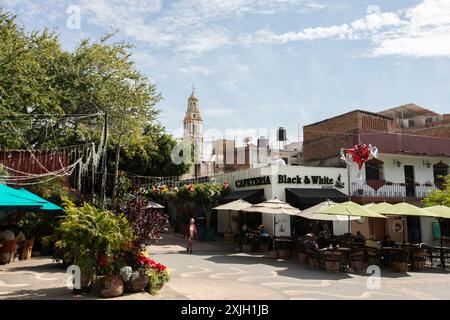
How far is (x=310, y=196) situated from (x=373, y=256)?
6041 mm

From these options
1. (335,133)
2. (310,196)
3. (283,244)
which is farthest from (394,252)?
(335,133)

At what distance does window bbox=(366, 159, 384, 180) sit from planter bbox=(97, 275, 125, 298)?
62.1 ft

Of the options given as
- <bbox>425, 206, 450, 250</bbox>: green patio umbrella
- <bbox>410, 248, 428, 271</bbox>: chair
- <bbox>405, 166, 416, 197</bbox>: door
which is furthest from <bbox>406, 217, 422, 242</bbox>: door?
<bbox>410, 248, 428, 271</bbox>: chair

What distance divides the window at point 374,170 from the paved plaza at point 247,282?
9.62 metres

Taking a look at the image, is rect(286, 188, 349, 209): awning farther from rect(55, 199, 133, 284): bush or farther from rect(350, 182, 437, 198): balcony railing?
rect(55, 199, 133, 284): bush

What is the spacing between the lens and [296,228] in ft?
71.2

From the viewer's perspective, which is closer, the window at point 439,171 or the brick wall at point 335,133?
the brick wall at point 335,133

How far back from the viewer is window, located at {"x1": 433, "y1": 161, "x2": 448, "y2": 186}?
26.7 metres

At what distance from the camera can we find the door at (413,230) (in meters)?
25.8

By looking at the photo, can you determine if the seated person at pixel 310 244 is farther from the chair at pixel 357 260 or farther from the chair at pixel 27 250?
the chair at pixel 27 250

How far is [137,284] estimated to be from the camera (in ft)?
29.3

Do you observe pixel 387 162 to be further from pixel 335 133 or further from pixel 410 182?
pixel 335 133

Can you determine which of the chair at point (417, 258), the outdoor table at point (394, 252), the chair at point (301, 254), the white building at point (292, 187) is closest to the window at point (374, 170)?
the white building at point (292, 187)

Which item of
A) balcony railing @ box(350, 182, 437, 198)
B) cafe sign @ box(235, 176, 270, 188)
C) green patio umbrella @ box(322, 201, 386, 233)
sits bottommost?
green patio umbrella @ box(322, 201, 386, 233)
